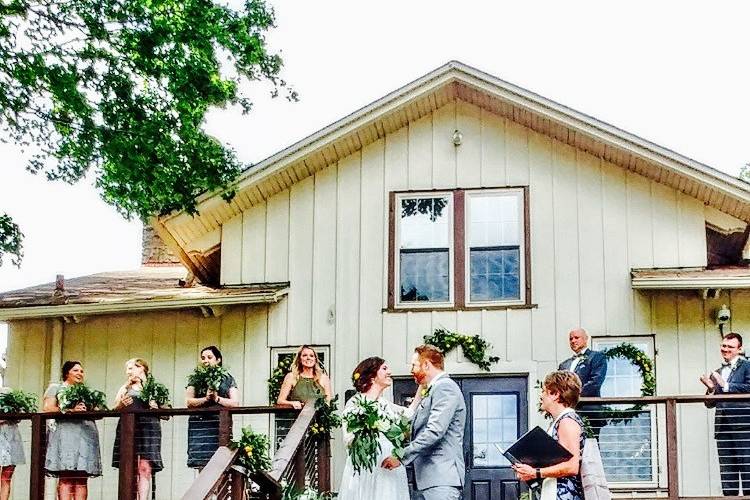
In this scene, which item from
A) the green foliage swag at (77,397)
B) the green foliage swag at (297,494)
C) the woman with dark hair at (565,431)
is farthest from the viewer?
the green foliage swag at (77,397)

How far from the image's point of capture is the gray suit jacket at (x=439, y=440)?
390 inches

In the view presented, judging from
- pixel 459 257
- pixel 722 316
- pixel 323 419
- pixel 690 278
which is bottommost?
pixel 323 419

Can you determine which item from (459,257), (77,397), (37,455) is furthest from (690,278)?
(37,455)

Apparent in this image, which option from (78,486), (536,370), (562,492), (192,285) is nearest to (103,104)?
(192,285)

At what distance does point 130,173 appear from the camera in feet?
49.7

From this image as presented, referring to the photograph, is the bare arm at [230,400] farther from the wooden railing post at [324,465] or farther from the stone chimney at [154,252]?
the stone chimney at [154,252]

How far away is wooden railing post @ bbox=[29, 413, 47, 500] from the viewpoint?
1259 centimetres

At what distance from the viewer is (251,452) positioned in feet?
31.5

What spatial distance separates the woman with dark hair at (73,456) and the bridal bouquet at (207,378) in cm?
117

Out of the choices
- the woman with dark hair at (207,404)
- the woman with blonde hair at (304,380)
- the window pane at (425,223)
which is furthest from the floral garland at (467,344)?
the woman with dark hair at (207,404)

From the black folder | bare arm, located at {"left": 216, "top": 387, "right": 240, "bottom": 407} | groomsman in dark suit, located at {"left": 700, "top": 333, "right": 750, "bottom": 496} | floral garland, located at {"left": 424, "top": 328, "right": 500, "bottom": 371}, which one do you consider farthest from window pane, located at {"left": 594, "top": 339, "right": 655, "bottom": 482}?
the black folder

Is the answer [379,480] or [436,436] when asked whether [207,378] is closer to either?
[379,480]

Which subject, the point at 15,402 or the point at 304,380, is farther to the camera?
the point at 15,402

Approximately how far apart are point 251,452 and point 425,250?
595cm
